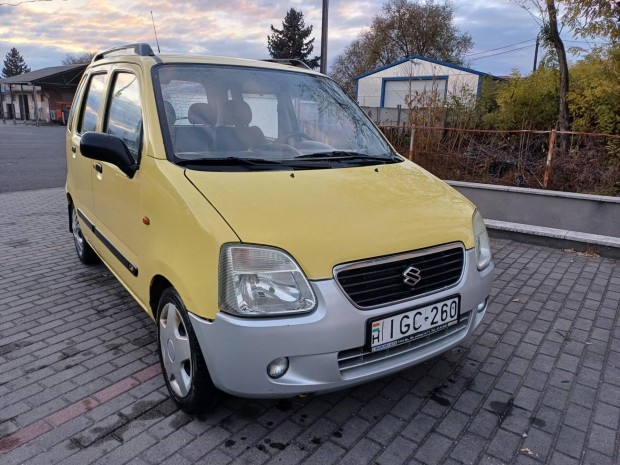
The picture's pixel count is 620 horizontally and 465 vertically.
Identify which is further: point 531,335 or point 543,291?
point 543,291

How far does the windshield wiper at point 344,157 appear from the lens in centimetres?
300

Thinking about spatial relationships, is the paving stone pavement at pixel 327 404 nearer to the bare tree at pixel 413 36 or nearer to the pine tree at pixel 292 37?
the bare tree at pixel 413 36

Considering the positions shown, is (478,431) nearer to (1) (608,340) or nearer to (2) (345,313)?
(2) (345,313)

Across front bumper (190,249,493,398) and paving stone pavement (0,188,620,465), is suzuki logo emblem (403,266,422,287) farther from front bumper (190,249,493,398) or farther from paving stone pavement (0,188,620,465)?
paving stone pavement (0,188,620,465)

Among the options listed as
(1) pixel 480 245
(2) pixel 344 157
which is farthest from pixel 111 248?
(1) pixel 480 245

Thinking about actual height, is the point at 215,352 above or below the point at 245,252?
below

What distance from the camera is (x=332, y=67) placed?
47.2m

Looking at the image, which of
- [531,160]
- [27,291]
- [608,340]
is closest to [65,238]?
[27,291]

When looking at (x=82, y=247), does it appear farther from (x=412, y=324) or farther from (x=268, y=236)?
(x=412, y=324)

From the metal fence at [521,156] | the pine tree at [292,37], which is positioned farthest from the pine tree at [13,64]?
the metal fence at [521,156]

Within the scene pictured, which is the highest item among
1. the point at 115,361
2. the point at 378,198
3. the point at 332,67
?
the point at 332,67

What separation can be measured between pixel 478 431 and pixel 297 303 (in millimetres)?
1269

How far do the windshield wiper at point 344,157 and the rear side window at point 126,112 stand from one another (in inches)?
39.8

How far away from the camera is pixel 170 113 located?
2818 millimetres
